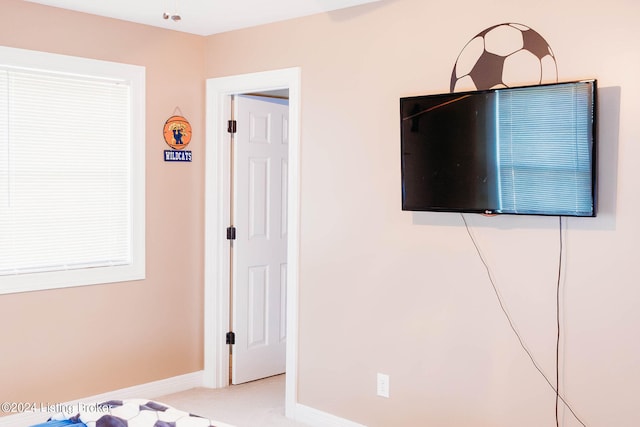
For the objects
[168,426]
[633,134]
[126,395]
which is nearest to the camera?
[168,426]

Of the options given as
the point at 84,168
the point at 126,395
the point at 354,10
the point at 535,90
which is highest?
the point at 354,10

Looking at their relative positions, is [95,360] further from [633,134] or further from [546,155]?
[633,134]

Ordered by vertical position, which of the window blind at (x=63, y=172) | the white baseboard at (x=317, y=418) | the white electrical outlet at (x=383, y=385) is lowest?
the white baseboard at (x=317, y=418)

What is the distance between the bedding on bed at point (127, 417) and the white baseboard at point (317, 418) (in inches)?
56.2

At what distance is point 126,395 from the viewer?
413 centimetres

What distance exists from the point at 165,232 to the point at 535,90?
2.57 metres

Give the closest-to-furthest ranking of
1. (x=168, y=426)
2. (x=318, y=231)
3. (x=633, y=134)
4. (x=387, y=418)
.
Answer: (x=168, y=426) → (x=633, y=134) → (x=387, y=418) → (x=318, y=231)

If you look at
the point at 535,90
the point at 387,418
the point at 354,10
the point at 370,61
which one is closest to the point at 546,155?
the point at 535,90

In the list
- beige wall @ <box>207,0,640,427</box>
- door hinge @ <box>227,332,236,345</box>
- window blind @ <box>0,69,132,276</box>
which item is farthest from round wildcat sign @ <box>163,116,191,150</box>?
door hinge @ <box>227,332,236,345</box>

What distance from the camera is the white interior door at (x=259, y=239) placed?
4.54 metres

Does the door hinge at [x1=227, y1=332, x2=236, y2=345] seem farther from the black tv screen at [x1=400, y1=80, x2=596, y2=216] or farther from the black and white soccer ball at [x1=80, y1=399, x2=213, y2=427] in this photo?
the black and white soccer ball at [x1=80, y1=399, x2=213, y2=427]

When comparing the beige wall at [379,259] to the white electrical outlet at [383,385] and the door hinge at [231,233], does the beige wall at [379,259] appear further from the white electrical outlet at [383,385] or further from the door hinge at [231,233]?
the door hinge at [231,233]

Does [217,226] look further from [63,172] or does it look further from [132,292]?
[63,172]

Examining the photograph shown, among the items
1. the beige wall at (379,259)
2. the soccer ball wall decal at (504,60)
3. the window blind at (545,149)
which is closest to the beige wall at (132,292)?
the beige wall at (379,259)
